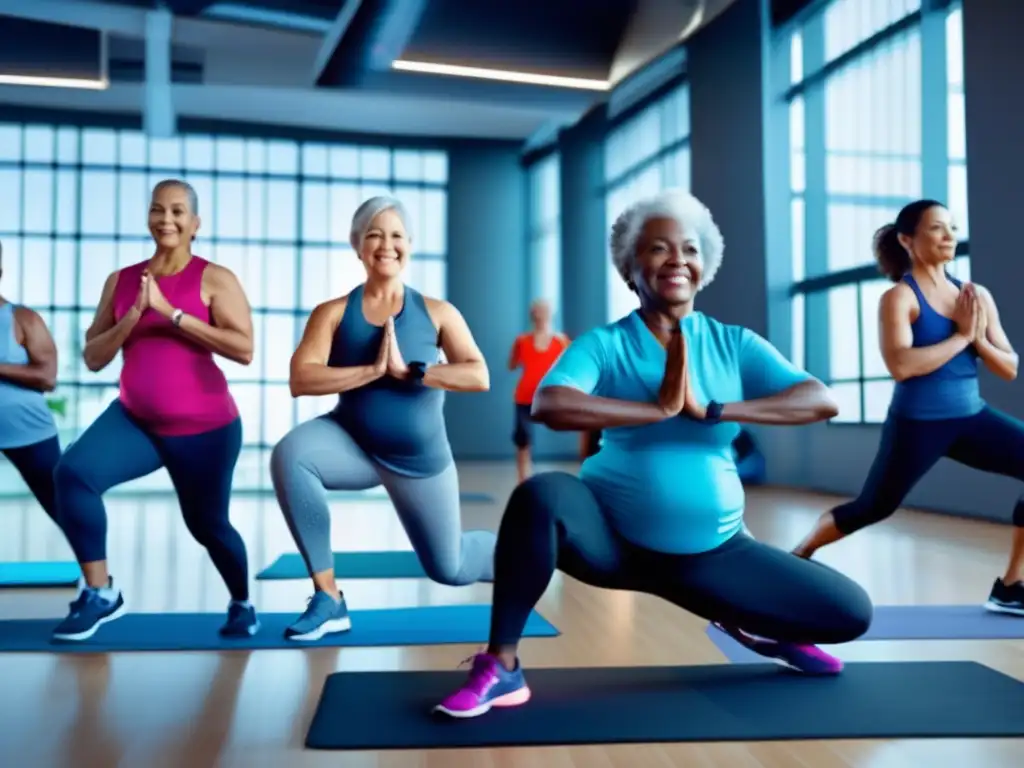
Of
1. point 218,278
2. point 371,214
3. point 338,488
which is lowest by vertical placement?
point 338,488

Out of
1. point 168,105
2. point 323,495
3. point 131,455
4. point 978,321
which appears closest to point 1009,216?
point 978,321

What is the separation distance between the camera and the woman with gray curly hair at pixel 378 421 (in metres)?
2.63

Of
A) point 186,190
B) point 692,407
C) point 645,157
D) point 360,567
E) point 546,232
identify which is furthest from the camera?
point 546,232

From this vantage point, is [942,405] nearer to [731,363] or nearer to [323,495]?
[731,363]

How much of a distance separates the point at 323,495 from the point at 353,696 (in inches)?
27.9

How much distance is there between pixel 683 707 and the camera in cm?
199

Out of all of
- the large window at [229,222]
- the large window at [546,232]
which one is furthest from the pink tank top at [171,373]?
the large window at [546,232]

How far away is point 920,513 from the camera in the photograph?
5945mm

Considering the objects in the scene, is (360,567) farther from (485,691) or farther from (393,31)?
(393,31)

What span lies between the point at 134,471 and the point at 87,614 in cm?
38

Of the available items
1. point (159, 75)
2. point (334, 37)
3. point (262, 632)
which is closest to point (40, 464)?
point (262, 632)

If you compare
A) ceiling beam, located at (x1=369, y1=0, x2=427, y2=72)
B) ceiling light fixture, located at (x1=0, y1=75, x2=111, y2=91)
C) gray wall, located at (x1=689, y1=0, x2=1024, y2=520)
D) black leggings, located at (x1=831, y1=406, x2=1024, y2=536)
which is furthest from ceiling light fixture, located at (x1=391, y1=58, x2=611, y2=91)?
black leggings, located at (x1=831, y1=406, x2=1024, y2=536)

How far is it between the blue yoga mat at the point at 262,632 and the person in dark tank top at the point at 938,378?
1.10 m

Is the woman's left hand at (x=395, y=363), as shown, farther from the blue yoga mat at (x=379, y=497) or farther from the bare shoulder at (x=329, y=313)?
the blue yoga mat at (x=379, y=497)
